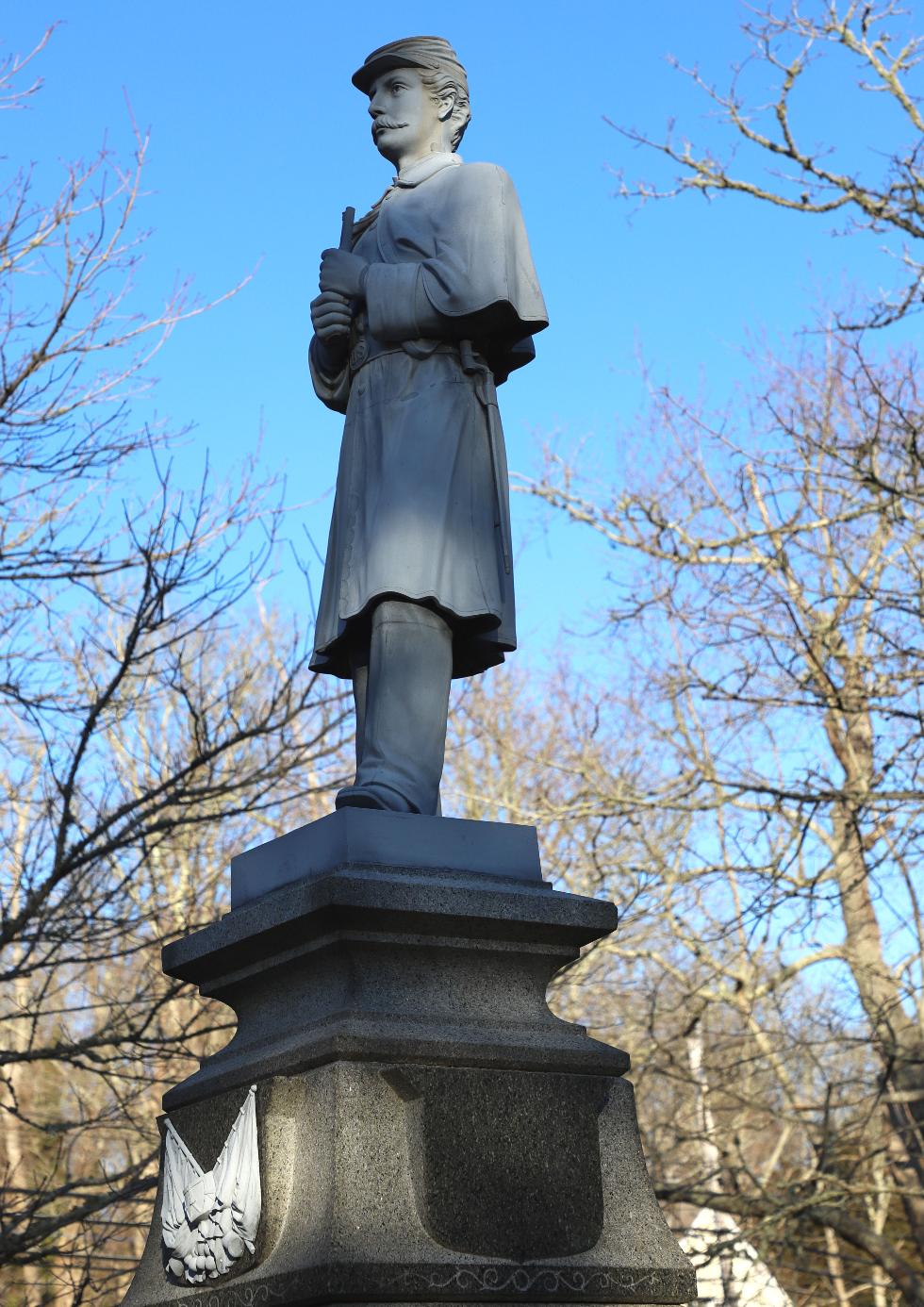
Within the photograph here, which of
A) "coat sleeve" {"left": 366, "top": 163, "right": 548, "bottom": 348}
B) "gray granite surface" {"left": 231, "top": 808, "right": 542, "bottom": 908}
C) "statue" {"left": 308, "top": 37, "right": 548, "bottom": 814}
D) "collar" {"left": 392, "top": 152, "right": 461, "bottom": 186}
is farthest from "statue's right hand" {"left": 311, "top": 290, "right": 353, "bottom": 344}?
"gray granite surface" {"left": 231, "top": 808, "right": 542, "bottom": 908}

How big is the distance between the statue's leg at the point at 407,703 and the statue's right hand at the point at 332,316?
0.89 metres

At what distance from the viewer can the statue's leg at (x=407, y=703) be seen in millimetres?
4270

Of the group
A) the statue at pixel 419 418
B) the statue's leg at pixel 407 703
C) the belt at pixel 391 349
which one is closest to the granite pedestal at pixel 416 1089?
the statue's leg at pixel 407 703

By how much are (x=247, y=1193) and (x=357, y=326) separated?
8.18ft

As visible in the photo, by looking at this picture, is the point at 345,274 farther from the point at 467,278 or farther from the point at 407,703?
the point at 407,703

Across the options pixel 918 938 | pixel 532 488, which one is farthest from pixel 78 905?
pixel 532 488

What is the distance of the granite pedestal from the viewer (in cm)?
358

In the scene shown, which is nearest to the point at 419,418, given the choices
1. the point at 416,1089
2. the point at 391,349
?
the point at 391,349

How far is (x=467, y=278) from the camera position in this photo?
452 centimetres

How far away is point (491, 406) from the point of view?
470 centimetres

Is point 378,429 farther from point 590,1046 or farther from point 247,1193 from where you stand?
point 247,1193

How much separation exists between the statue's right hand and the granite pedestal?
1.52 metres

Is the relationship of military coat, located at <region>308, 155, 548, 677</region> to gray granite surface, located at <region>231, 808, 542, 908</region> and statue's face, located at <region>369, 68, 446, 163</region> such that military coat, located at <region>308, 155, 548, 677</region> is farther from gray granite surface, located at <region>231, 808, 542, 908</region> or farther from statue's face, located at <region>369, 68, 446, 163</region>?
gray granite surface, located at <region>231, 808, 542, 908</region>

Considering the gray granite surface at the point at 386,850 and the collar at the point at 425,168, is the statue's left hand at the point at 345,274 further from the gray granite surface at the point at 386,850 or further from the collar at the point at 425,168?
the gray granite surface at the point at 386,850
